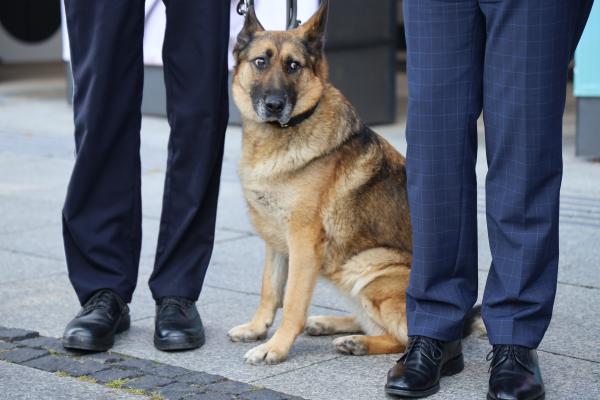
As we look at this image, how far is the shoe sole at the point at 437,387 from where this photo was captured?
3225 millimetres

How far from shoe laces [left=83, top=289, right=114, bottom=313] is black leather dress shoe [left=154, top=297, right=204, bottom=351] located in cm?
18

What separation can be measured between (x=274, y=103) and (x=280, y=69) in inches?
5.5

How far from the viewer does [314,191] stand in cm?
371

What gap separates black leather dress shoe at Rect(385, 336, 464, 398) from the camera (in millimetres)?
3232

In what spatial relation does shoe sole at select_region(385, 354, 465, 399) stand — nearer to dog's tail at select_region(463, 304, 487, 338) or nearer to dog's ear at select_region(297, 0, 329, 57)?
dog's tail at select_region(463, 304, 487, 338)

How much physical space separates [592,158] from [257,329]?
434 centimetres

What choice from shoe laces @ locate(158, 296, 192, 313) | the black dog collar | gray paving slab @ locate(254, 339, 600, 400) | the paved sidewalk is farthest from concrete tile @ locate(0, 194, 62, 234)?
gray paving slab @ locate(254, 339, 600, 400)

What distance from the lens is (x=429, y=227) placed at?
3297 millimetres

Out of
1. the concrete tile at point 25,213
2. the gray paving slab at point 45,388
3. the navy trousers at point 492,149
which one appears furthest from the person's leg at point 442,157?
the concrete tile at point 25,213

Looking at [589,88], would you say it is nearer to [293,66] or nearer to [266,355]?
[293,66]

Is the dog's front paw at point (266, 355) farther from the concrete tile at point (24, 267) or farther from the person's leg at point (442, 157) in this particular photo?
the concrete tile at point (24, 267)

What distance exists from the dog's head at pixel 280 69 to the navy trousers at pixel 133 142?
10cm

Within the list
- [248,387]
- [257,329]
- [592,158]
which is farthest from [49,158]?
[248,387]

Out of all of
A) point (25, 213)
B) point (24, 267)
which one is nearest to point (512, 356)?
point (24, 267)
